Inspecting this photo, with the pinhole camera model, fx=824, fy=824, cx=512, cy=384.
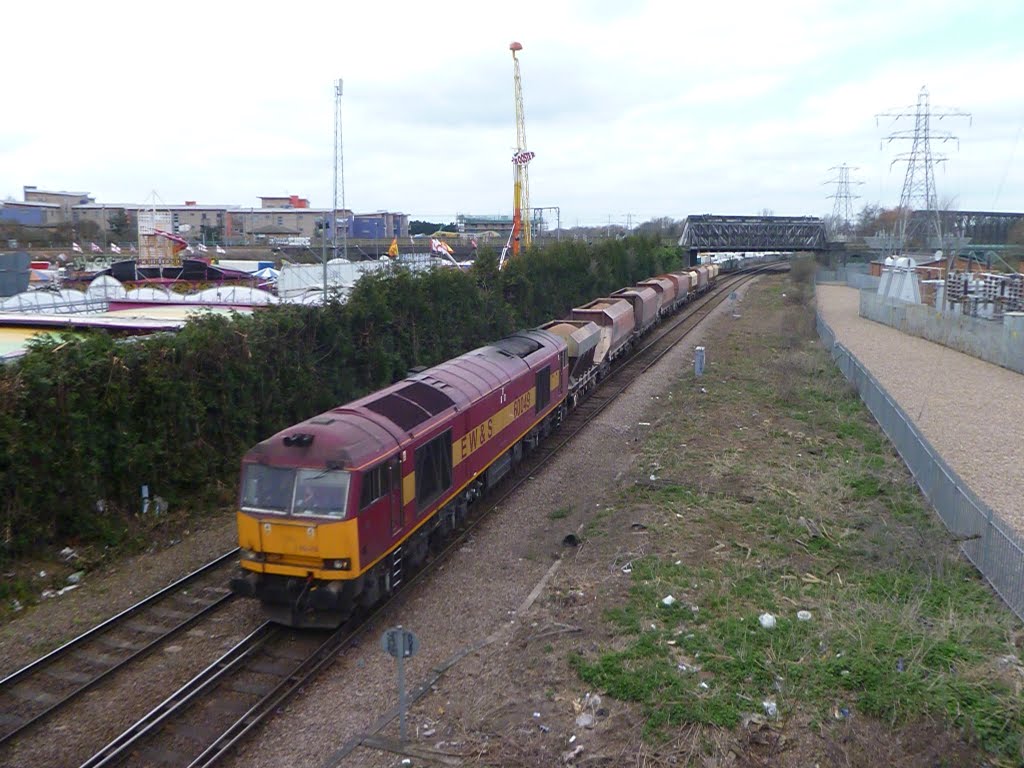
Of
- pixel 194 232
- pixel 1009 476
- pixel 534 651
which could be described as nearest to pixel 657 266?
pixel 1009 476

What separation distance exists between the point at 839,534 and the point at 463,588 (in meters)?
6.68

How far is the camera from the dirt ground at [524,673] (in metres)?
8.36

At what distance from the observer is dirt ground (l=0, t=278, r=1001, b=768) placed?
8359 millimetres

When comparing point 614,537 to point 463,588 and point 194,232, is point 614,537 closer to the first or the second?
point 463,588

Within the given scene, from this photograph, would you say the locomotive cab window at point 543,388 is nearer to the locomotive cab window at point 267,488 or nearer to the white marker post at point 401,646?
Answer: the locomotive cab window at point 267,488

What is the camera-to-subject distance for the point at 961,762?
7.68m

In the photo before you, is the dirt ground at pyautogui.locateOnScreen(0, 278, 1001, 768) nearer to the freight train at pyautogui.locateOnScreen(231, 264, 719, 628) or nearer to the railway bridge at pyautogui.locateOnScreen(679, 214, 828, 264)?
the freight train at pyautogui.locateOnScreen(231, 264, 719, 628)

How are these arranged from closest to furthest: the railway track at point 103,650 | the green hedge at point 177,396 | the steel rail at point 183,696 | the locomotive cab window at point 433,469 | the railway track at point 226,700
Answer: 1. the steel rail at point 183,696
2. the railway track at point 226,700
3. the railway track at point 103,650
4. the locomotive cab window at point 433,469
5. the green hedge at point 177,396

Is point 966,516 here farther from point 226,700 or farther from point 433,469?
point 226,700

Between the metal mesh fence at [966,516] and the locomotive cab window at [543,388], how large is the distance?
8.47m

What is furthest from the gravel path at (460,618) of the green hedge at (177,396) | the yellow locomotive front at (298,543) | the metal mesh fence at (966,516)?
the metal mesh fence at (966,516)

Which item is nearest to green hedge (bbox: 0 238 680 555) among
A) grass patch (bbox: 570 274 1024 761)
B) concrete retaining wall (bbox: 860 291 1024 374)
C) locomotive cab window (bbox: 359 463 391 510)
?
locomotive cab window (bbox: 359 463 391 510)

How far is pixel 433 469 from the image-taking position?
44.9 ft

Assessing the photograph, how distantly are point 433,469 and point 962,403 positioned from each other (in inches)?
780
